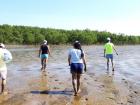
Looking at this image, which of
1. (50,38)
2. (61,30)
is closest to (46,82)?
(50,38)

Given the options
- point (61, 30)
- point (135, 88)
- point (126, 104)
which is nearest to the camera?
point (126, 104)

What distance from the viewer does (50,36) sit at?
295ft

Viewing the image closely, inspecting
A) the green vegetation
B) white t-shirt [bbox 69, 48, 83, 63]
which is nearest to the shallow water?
white t-shirt [bbox 69, 48, 83, 63]

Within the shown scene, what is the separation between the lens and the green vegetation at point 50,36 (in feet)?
260

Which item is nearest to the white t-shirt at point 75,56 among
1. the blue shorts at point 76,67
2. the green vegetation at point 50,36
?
the blue shorts at point 76,67

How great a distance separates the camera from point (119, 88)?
13680 mm

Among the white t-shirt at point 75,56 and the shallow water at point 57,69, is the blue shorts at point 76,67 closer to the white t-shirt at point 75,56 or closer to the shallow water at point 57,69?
the white t-shirt at point 75,56

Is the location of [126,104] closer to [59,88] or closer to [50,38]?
[59,88]

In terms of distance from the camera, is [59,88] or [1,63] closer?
[1,63]

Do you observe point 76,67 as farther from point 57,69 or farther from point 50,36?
point 50,36

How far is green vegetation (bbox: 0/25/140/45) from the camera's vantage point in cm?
7912

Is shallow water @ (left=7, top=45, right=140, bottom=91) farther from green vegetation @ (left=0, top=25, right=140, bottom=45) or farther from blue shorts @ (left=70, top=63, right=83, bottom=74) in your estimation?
green vegetation @ (left=0, top=25, right=140, bottom=45)

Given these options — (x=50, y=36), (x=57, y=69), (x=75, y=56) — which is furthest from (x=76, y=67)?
(x=50, y=36)

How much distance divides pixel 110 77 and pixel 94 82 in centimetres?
217
